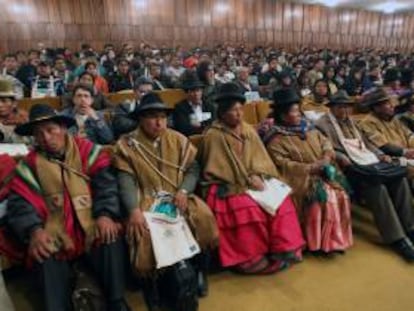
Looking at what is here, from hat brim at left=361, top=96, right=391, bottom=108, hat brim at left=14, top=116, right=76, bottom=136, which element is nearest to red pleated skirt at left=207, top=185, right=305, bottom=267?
hat brim at left=14, top=116, right=76, bottom=136

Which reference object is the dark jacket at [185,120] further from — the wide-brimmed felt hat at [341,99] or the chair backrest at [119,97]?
the wide-brimmed felt hat at [341,99]

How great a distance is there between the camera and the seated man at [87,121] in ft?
9.76

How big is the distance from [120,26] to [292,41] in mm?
8115

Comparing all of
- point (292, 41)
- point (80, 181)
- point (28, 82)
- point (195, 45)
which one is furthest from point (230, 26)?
point (80, 181)

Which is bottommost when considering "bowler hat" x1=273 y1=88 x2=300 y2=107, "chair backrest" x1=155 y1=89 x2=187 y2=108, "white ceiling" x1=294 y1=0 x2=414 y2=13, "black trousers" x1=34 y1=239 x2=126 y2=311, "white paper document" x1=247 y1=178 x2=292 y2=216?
"black trousers" x1=34 y1=239 x2=126 y2=311

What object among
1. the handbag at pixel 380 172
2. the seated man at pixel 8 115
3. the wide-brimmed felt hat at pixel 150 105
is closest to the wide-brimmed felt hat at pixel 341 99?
the handbag at pixel 380 172

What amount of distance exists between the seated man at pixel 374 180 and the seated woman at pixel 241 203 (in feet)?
2.05

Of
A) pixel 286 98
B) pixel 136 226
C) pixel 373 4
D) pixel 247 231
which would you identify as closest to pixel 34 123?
pixel 136 226

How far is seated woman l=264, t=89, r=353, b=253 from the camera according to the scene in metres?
2.58

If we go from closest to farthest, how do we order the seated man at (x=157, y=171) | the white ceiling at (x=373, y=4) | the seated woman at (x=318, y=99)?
1. the seated man at (x=157, y=171)
2. the seated woman at (x=318, y=99)
3. the white ceiling at (x=373, y=4)

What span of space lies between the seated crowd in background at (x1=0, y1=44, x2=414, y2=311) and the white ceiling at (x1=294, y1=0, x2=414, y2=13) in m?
15.2

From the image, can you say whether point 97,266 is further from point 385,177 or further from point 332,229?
point 385,177

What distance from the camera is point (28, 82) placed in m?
5.71

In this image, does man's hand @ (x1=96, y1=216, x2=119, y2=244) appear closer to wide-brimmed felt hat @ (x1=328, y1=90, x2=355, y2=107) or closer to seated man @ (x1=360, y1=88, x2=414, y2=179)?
wide-brimmed felt hat @ (x1=328, y1=90, x2=355, y2=107)
